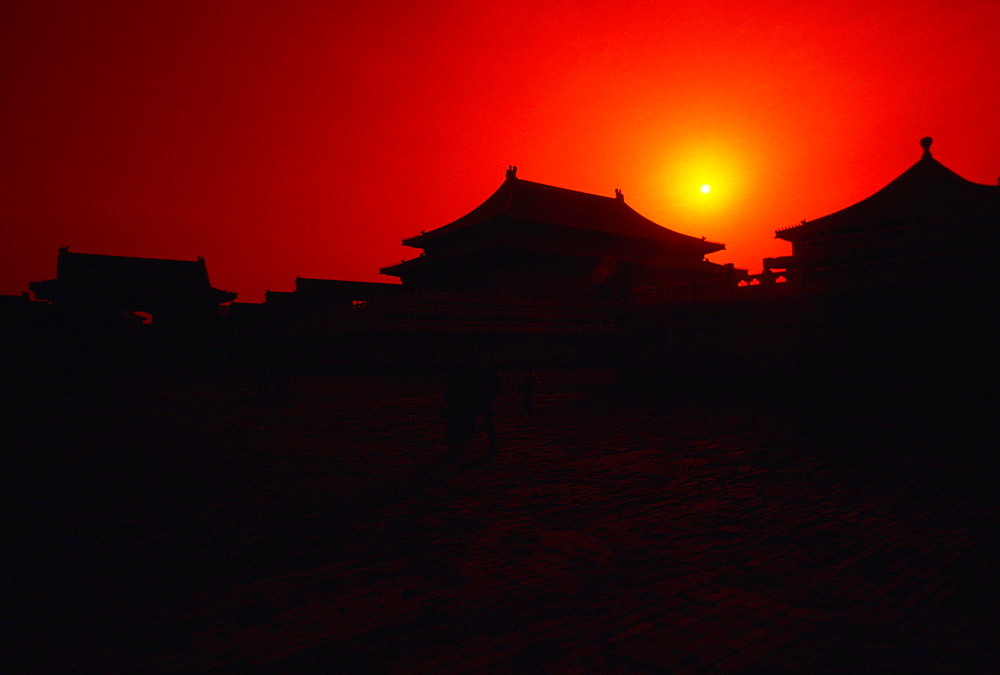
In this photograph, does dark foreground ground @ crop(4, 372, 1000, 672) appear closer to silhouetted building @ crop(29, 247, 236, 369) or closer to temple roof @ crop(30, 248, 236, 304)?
silhouetted building @ crop(29, 247, 236, 369)

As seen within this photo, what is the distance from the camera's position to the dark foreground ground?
110 inches

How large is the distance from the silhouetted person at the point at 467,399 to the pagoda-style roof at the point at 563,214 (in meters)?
21.5

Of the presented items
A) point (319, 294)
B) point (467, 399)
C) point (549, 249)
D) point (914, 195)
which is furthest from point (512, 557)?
point (319, 294)

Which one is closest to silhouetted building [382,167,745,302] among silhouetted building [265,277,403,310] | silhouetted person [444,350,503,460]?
silhouetted building [265,277,403,310]

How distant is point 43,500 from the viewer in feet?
18.2

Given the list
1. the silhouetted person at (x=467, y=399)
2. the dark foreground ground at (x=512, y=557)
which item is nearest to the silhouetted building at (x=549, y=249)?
the silhouetted person at (x=467, y=399)

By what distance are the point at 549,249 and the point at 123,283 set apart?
90.0 feet

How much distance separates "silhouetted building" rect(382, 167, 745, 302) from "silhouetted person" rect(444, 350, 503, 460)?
20.8m

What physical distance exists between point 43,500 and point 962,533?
778 cm

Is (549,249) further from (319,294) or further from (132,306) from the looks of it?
(132,306)

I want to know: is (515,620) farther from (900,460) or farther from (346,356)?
(346,356)

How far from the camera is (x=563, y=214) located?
104 ft

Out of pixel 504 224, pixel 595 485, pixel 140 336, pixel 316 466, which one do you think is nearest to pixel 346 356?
pixel 504 224

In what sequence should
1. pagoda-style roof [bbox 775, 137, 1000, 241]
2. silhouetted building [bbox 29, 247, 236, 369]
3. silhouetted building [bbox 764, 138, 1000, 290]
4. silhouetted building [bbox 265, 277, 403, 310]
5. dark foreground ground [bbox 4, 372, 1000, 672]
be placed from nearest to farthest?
dark foreground ground [bbox 4, 372, 1000, 672], silhouetted building [bbox 764, 138, 1000, 290], pagoda-style roof [bbox 775, 137, 1000, 241], silhouetted building [bbox 29, 247, 236, 369], silhouetted building [bbox 265, 277, 403, 310]
